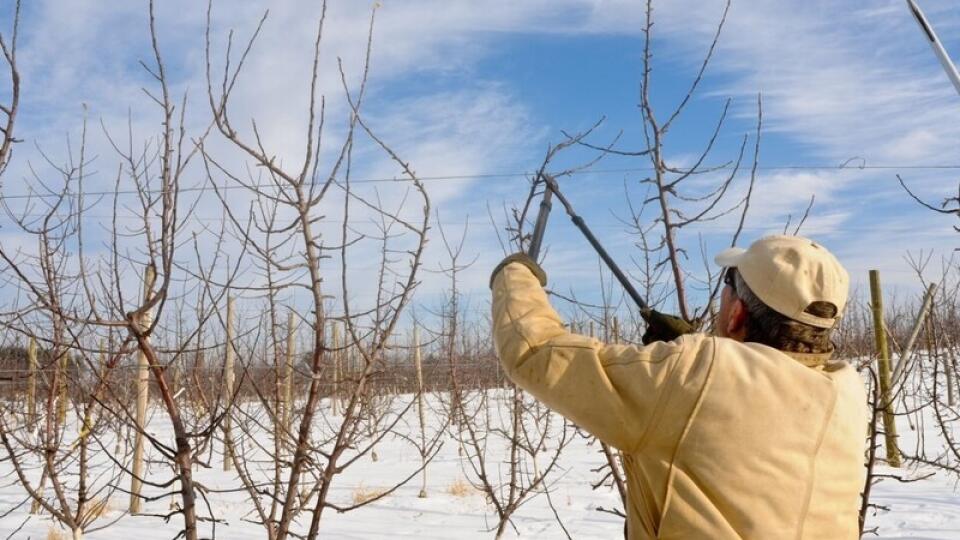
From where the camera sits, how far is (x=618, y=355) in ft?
4.35

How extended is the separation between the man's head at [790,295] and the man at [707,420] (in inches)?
1.0

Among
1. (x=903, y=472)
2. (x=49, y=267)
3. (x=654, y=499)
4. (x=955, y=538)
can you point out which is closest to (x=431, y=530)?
(x=955, y=538)

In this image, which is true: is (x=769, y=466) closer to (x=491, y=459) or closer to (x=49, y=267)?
(x=49, y=267)

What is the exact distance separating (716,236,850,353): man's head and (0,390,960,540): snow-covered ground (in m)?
5.31

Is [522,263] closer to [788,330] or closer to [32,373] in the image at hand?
[788,330]

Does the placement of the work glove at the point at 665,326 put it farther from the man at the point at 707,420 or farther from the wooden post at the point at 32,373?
the wooden post at the point at 32,373

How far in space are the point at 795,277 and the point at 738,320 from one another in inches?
6.0

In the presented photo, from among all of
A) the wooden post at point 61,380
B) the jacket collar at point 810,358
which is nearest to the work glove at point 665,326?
the jacket collar at point 810,358

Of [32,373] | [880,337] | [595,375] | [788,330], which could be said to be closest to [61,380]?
[32,373]

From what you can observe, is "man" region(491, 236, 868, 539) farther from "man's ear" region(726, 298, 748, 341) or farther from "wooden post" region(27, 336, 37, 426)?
"wooden post" region(27, 336, 37, 426)

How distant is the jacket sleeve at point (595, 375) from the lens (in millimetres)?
1303

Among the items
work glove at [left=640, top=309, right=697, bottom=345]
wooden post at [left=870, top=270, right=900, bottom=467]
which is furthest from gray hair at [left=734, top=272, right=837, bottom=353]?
wooden post at [left=870, top=270, right=900, bottom=467]

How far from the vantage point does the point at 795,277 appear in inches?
56.6

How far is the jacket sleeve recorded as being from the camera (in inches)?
51.3
